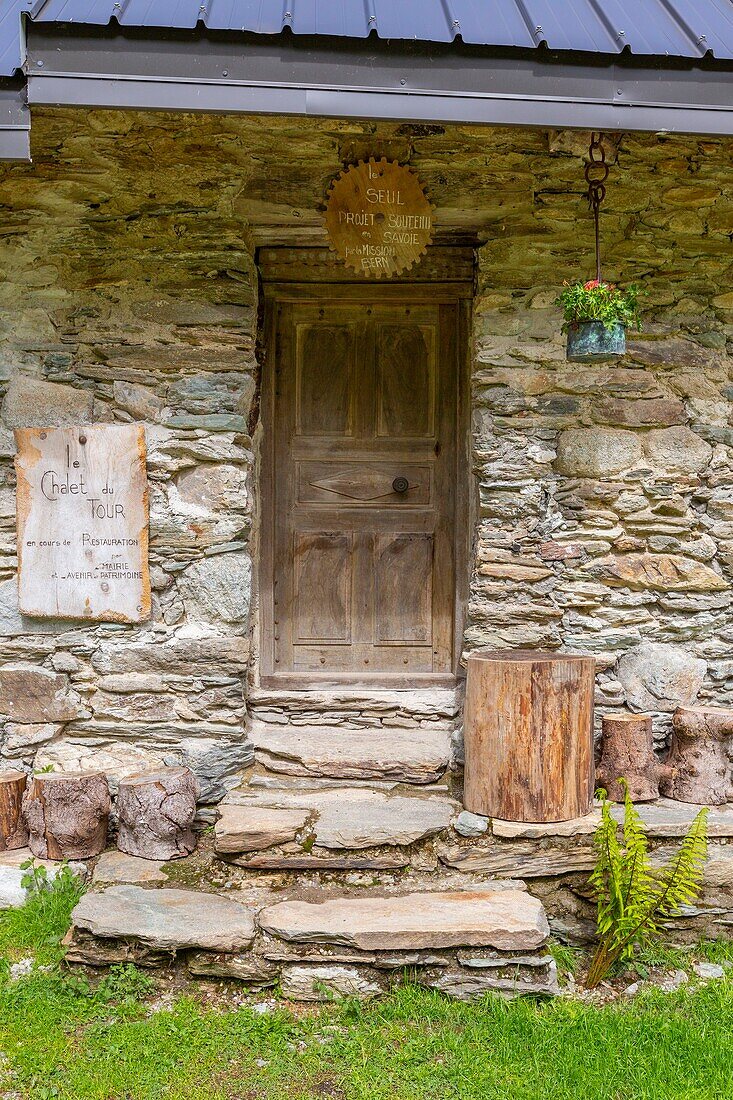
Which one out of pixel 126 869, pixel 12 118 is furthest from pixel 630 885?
pixel 12 118

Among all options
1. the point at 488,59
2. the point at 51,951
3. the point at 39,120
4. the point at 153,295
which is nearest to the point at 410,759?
the point at 51,951

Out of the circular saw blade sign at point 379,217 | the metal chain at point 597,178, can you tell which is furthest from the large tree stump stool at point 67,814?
the metal chain at point 597,178

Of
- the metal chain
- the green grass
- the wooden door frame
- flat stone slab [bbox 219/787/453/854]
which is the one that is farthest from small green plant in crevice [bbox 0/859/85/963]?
the metal chain

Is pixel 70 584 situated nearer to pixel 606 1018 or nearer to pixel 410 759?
pixel 410 759

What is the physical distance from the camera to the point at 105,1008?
285 centimetres

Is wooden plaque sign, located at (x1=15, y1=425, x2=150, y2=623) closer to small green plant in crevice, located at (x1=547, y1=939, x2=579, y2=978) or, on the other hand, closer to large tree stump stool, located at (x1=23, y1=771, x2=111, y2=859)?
large tree stump stool, located at (x1=23, y1=771, x2=111, y2=859)

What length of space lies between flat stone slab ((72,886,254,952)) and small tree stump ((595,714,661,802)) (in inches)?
62.8

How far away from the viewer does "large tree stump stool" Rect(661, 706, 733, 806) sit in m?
3.66

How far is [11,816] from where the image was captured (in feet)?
12.0

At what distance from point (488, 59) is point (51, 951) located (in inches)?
137

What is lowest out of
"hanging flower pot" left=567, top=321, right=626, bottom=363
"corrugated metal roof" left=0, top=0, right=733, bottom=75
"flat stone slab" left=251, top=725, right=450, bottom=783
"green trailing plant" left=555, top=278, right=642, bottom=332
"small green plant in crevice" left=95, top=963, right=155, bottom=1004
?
"small green plant in crevice" left=95, top=963, right=155, bottom=1004

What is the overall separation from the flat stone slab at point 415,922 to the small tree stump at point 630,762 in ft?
2.48

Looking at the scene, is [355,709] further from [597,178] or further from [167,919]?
[597,178]

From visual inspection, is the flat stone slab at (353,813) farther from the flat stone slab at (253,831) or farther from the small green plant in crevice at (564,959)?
the small green plant in crevice at (564,959)
